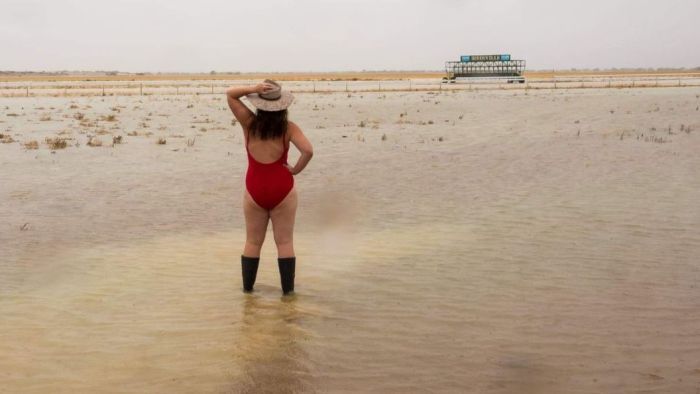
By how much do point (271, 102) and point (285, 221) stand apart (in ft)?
3.40

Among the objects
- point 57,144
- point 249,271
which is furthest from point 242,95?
point 57,144

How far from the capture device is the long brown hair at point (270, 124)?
18.2 ft

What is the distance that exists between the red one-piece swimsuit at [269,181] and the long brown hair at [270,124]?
0.09m

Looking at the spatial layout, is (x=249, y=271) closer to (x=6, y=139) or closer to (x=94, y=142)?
(x=94, y=142)

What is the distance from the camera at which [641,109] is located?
26656 millimetres

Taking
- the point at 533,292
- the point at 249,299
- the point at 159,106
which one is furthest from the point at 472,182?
the point at 159,106

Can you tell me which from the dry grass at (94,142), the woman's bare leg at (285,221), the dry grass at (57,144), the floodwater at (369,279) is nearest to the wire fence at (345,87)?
the dry grass at (94,142)

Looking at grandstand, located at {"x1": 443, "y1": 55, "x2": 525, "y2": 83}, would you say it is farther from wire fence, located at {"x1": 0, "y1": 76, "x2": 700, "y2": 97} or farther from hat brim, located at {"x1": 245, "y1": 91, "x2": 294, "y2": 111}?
hat brim, located at {"x1": 245, "y1": 91, "x2": 294, "y2": 111}

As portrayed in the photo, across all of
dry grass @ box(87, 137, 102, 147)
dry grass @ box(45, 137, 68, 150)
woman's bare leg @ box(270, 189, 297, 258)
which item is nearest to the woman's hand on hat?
woman's bare leg @ box(270, 189, 297, 258)

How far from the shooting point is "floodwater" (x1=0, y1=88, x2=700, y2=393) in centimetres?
445

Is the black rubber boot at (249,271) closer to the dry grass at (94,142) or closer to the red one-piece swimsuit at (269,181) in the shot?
the red one-piece swimsuit at (269,181)

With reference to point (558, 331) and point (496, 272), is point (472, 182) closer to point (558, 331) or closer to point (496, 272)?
point (496, 272)

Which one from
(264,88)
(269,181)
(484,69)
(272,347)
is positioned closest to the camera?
(272,347)

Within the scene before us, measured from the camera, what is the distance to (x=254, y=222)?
19.4 ft
